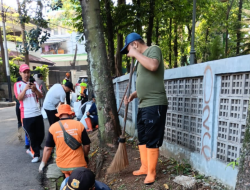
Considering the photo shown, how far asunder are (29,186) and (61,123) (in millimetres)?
1231

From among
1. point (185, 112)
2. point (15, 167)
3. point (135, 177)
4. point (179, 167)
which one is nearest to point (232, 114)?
point (185, 112)

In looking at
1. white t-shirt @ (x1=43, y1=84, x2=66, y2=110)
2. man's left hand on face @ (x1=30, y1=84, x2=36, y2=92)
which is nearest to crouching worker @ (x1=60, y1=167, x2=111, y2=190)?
man's left hand on face @ (x1=30, y1=84, x2=36, y2=92)

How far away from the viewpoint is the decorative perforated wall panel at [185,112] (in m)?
2.89

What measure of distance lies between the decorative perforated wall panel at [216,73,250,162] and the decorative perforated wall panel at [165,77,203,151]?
0.37m

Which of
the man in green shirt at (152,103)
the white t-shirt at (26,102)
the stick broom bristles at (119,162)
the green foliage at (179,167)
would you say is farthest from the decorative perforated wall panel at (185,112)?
the white t-shirt at (26,102)

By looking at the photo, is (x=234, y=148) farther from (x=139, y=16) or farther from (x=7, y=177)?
(x=139, y=16)

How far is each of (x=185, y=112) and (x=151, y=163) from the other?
3.25ft

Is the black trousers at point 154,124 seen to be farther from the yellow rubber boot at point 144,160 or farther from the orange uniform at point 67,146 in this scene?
the orange uniform at point 67,146

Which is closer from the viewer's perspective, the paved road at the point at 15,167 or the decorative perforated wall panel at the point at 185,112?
the decorative perforated wall panel at the point at 185,112

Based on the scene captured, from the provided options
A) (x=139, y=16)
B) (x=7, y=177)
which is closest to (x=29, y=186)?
(x=7, y=177)

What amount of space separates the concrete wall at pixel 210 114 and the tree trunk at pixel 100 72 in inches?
40.6

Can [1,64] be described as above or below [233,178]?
above

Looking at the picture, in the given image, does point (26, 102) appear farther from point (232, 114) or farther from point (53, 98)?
point (232, 114)

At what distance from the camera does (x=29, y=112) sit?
4082 millimetres
